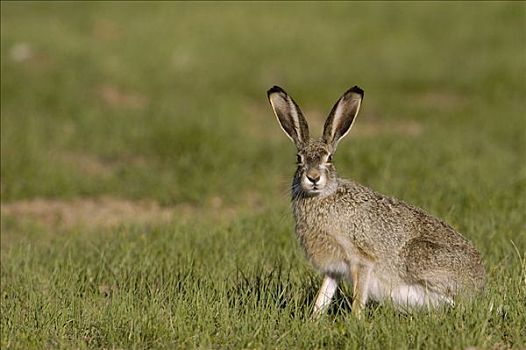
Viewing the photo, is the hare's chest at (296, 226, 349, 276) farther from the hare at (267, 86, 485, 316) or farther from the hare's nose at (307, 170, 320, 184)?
the hare's nose at (307, 170, 320, 184)

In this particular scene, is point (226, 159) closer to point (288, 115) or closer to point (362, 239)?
point (288, 115)

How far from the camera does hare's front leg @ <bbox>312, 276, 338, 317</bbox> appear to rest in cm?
541

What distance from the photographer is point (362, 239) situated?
5.45 meters

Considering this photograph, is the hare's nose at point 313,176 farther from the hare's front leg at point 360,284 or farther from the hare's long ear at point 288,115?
the hare's front leg at point 360,284

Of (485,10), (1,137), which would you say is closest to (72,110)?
(1,137)

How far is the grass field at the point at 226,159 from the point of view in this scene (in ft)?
16.7

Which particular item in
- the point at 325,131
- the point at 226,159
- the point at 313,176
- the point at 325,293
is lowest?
the point at 325,293

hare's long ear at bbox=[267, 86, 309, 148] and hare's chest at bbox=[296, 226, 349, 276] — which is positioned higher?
hare's long ear at bbox=[267, 86, 309, 148]

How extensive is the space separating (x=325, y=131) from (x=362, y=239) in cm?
66

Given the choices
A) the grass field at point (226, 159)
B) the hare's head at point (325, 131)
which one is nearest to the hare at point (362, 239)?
the hare's head at point (325, 131)

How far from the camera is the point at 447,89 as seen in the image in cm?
1477

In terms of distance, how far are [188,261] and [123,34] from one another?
10706 millimetres

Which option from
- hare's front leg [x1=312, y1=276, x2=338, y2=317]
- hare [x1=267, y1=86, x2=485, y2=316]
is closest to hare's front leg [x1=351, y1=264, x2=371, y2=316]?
hare [x1=267, y1=86, x2=485, y2=316]

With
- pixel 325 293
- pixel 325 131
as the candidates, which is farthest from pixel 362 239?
pixel 325 131
